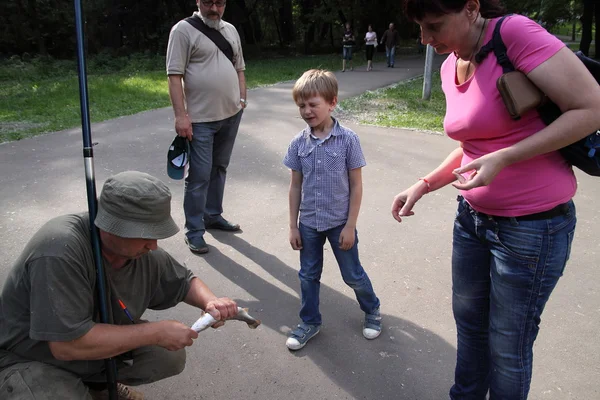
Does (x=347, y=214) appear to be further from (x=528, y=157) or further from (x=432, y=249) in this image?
(x=432, y=249)

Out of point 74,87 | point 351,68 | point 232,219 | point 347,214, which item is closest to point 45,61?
point 74,87

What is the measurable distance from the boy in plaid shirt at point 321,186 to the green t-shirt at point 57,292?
41.9 inches

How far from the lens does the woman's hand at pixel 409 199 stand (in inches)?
92.7

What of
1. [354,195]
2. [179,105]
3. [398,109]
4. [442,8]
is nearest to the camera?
[442,8]

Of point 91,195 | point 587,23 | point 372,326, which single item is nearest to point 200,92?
point 372,326

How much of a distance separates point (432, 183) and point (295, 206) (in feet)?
3.02

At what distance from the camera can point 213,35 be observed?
13.9 ft

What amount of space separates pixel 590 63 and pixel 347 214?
1490mm

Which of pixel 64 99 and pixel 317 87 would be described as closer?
pixel 317 87

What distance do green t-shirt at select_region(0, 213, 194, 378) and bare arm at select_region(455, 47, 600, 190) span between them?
1.45m

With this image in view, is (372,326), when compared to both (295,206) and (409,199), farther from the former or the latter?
(409,199)

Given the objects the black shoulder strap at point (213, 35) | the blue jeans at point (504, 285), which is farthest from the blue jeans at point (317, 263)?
the black shoulder strap at point (213, 35)

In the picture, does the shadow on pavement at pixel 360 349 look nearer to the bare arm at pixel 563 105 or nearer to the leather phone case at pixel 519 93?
the bare arm at pixel 563 105

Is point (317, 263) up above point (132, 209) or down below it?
below
